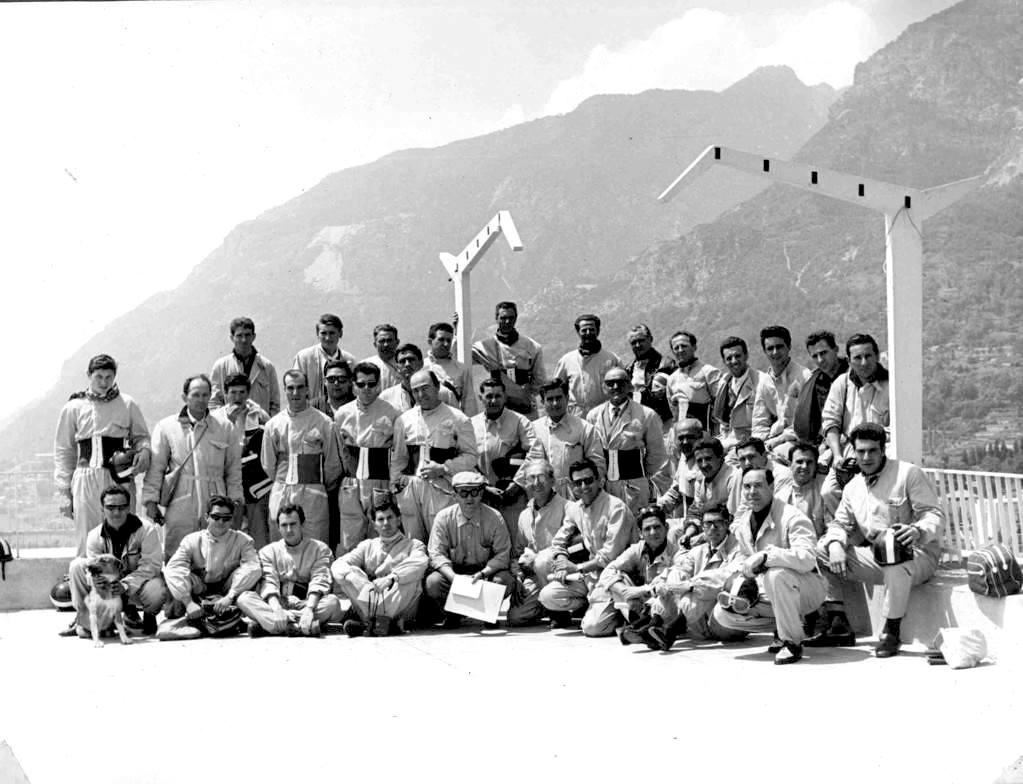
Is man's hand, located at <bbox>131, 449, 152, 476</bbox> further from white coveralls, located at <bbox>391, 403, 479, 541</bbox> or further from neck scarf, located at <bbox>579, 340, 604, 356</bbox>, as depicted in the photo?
neck scarf, located at <bbox>579, 340, 604, 356</bbox>

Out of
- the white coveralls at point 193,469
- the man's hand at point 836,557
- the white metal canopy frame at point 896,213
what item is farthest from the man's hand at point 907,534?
the white coveralls at point 193,469

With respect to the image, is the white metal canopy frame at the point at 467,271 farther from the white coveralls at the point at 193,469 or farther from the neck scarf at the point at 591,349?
the white coveralls at the point at 193,469

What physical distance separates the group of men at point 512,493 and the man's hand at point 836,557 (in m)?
0.02

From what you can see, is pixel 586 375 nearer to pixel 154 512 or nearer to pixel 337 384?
pixel 337 384

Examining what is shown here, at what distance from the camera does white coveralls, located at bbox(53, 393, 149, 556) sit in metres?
9.89

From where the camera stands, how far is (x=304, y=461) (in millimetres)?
9719

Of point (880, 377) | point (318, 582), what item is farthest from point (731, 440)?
point (318, 582)

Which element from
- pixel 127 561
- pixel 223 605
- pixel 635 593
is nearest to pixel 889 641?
pixel 635 593

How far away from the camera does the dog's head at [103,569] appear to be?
28.9 ft

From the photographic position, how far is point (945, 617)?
24.5ft

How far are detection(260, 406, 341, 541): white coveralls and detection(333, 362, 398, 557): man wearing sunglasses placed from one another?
12cm

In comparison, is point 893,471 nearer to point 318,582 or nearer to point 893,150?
point 318,582

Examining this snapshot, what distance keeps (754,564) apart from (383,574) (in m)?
2.78

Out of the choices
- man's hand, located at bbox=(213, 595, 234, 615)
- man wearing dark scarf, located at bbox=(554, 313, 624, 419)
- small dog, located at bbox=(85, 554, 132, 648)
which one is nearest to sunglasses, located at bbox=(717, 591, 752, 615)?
man wearing dark scarf, located at bbox=(554, 313, 624, 419)
